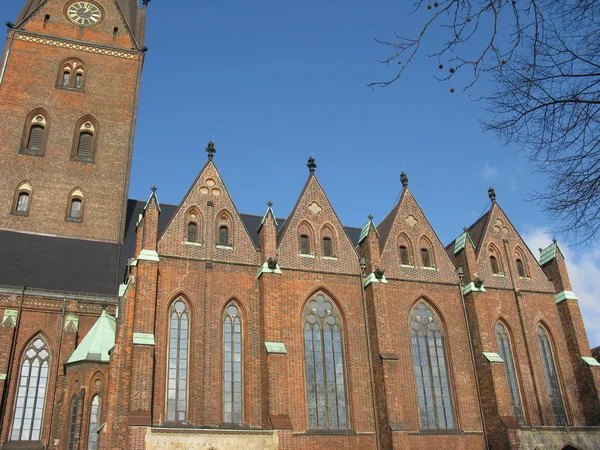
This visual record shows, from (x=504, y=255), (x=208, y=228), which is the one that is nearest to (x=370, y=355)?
(x=208, y=228)

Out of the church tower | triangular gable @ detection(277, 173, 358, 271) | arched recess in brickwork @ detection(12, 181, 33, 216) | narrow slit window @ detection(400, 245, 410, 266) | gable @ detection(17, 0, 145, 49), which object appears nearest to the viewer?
triangular gable @ detection(277, 173, 358, 271)

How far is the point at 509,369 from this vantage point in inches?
1068

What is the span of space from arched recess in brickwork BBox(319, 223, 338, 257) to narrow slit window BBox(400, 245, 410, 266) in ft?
11.2

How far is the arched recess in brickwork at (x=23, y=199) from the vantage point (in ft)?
103

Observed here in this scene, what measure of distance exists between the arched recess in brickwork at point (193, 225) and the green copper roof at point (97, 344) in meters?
5.14

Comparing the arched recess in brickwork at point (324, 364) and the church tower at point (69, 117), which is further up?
the church tower at point (69, 117)

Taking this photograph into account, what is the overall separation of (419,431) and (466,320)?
19.0 feet

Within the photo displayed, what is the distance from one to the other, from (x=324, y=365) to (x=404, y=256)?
7088 millimetres

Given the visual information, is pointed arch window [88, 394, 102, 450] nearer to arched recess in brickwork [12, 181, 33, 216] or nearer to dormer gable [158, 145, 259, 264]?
dormer gable [158, 145, 259, 264]

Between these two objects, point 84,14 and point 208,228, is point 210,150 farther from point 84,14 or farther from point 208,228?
point 84,14

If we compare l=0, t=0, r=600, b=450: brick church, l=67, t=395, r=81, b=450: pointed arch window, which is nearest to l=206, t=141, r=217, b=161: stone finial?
l=0, t=0, r=600, b=450: brick church

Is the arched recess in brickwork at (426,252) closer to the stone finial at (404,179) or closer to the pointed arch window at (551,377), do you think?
the stone finial at (404,179)

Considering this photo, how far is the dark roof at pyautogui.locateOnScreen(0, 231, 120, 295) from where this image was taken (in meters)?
27.6

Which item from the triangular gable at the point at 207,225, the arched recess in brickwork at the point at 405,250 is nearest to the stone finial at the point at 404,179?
the arched recess in brickwork at the point at 405,250
